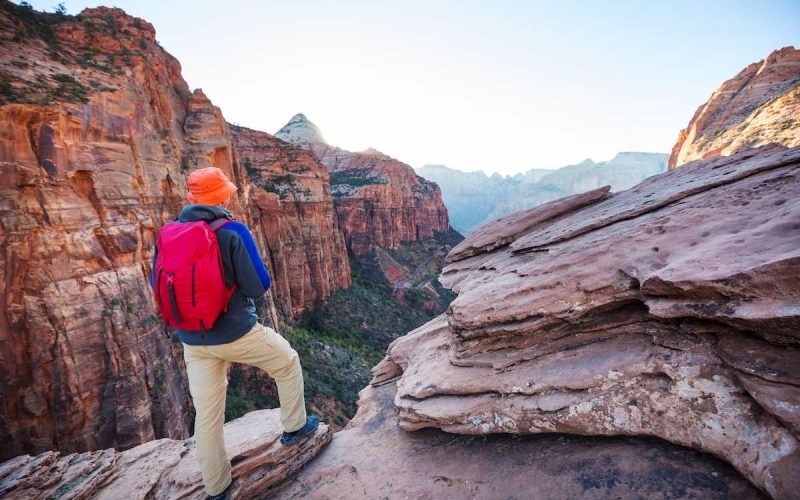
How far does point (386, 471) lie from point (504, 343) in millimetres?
1655

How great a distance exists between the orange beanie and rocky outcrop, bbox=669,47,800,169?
30.0 metres

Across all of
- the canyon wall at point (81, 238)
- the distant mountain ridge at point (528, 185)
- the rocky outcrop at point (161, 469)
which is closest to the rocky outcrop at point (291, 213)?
the canyon wall at point (81, 238)

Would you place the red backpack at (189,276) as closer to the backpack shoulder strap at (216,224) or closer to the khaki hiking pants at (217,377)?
the backpack shoulder strap at (216,224)

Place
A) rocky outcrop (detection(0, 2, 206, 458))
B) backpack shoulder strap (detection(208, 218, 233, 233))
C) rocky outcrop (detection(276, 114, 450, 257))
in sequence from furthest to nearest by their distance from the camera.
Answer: rocky outcrop (detection(276, 114, 450, 257)) < rocky outcrop (detection(0, 2, 206, 458)) < backpack shoulder strap (detection(208, 218, 233, 233))

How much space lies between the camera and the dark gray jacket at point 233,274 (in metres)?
2.30

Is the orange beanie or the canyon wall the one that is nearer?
the orange beanie

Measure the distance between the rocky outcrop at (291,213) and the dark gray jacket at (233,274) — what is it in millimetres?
21257

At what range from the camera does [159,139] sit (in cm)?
1123

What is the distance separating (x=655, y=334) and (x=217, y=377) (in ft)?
11.7

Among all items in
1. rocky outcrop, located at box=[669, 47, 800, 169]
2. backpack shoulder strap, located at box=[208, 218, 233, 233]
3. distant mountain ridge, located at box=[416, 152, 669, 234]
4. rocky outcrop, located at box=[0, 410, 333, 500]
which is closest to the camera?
backpack shoulder strap, located at box=[208, 218, 233, 233]

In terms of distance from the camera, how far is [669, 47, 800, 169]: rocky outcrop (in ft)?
74.8

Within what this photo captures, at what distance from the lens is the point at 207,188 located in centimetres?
243

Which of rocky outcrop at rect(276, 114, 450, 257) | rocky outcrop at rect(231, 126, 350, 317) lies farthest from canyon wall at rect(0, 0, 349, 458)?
rocky outcrop at rect(276, 114, 450, 257)

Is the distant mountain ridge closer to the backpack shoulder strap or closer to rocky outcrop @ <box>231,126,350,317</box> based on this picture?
rocky outcrop @ <box>231,126,350,317</box>
